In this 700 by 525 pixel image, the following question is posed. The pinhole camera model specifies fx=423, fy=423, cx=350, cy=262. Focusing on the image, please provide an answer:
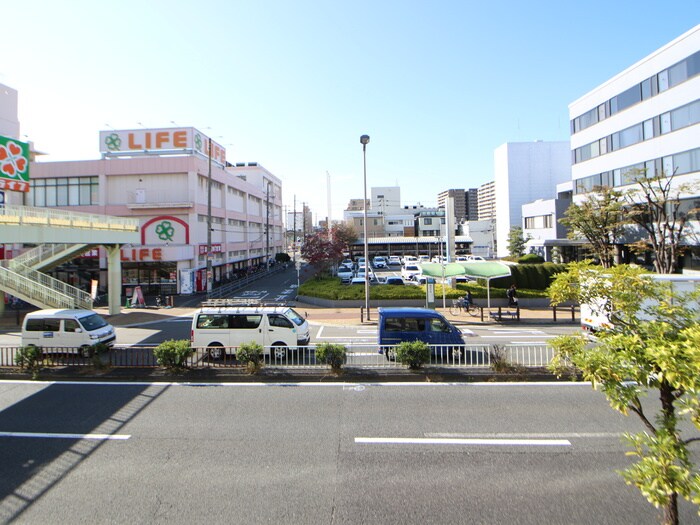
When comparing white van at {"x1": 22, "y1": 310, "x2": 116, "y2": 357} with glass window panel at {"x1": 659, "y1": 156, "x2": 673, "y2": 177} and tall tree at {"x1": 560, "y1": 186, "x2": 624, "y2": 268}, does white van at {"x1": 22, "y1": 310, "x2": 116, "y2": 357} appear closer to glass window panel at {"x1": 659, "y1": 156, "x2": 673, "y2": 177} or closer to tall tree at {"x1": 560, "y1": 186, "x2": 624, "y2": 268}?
tall tree at {"x1": 560, "y1": 186, "x2": 624, "y2": 268}

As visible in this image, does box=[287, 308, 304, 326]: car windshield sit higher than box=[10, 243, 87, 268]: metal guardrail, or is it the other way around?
box=[10, 243, 87, 268]: metal guardrail

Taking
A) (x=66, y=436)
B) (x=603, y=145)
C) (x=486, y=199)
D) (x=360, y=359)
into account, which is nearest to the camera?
A: (x=66, y=436)

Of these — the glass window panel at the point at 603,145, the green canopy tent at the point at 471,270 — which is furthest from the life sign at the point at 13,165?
the glass window panel at the point at 603,145

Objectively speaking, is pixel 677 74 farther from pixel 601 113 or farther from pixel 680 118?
pixel 601 113

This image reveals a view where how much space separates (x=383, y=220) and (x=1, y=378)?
9138 cm

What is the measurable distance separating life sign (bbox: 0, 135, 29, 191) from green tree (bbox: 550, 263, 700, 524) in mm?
34463

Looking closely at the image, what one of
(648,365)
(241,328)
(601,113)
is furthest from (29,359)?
(601,113)

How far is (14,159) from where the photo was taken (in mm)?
28609

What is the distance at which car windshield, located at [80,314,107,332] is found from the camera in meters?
15.2

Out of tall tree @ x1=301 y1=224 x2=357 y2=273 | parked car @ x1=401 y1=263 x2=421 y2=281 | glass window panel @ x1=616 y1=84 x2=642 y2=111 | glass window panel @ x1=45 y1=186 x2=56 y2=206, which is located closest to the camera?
glass window panel @ x1=616 y1=84 x2=642 y2=111

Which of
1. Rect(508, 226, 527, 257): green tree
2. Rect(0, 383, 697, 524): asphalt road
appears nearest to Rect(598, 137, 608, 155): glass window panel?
Rect(508, 226, 527, 257): green tree

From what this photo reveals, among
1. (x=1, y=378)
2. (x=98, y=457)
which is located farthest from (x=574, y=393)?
(x=1, y=378)

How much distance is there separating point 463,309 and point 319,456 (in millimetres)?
20566

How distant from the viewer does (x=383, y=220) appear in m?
101
